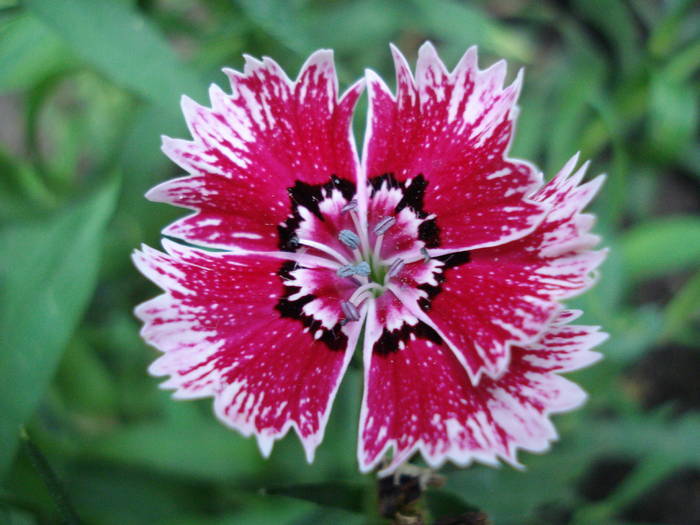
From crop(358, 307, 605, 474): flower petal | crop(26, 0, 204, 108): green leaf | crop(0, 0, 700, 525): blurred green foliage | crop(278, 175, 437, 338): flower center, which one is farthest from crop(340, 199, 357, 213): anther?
crop(26, 0, 204, 108): green leaf

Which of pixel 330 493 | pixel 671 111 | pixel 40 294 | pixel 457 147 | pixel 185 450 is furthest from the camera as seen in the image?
pixel 671 111

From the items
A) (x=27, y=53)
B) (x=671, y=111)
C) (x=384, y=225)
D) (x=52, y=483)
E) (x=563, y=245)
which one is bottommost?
(x=52, y=483)

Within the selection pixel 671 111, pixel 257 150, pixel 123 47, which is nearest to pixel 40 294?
pixel 123 47

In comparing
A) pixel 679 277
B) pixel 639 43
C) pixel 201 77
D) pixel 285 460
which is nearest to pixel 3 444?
pixel 285 460

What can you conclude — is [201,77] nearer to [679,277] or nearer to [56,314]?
[56,314]

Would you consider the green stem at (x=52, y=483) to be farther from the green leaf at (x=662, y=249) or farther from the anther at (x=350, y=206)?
the green leaf at (x=662, y=249)

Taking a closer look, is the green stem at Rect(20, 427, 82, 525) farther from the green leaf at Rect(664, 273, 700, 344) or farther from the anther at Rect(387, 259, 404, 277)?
the green leaf at Rect(664, 273, 700, 344)

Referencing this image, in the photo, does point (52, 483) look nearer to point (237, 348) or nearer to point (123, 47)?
point (237, 348)
